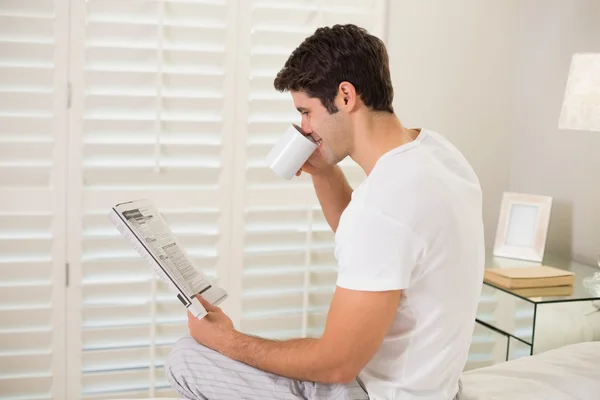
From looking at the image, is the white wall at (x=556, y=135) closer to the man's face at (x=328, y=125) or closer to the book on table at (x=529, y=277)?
the book on table at (x=529, y=277)

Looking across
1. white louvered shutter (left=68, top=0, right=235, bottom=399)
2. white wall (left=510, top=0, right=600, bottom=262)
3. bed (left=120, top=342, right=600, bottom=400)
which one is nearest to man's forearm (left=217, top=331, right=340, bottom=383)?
bed (left=120, top=342, right=600, bottom=400)

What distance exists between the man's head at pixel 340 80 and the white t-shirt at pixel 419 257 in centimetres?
14

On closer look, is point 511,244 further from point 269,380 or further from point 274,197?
point 269,380

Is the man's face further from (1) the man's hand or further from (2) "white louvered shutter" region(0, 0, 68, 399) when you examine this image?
(2) "white louvered shutter" region(0, 0, 68, 399)

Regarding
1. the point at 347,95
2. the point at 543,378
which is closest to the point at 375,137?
the point at 347,95

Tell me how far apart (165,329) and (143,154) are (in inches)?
22.5

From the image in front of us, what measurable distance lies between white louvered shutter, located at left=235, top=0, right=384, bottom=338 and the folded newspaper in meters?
0.93

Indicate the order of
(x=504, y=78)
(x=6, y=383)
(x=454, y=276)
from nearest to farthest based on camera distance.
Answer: (x=454, y=276)
(x=6, y=383)
(x=504, y=78)

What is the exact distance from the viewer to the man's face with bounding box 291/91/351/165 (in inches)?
60.0

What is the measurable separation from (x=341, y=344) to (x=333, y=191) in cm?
64

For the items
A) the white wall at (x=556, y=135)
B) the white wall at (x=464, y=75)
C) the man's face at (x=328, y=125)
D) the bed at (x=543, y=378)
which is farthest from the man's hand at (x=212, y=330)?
the white wall at (x=556, y=135)

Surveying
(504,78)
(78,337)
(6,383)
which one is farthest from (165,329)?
(504,78)

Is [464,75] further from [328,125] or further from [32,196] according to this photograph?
[32,196]

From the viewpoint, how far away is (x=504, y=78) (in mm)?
2803
